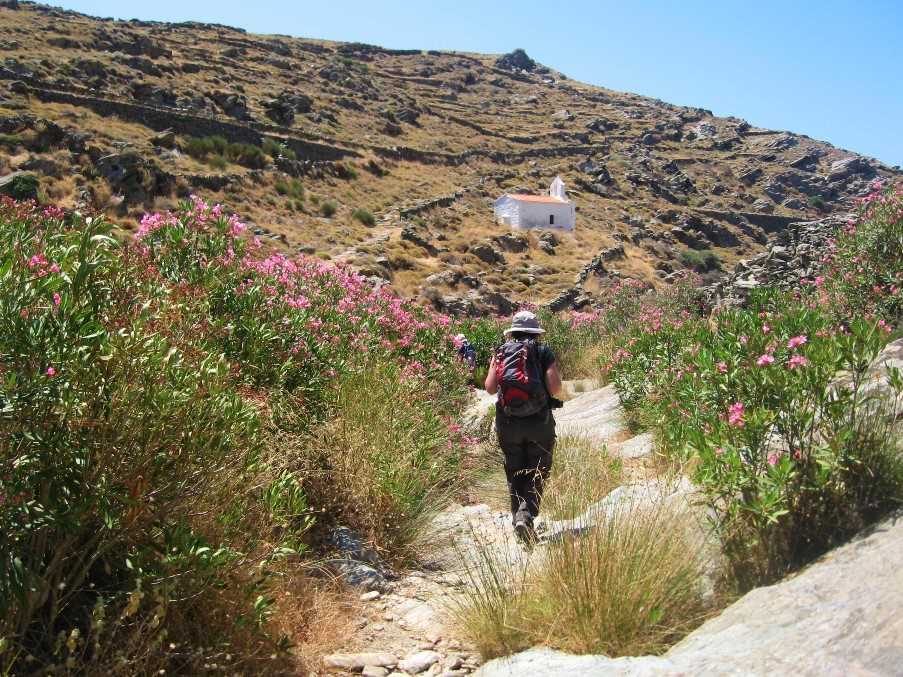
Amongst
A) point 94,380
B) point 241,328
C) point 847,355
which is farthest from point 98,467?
point 847,355

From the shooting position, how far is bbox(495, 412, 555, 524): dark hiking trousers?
4680mm

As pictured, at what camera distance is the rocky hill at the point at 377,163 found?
97.8ft

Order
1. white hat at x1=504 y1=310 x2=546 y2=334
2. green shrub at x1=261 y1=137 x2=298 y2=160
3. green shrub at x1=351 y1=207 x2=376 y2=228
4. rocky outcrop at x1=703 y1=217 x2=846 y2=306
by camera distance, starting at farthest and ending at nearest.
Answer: green shrub at x1=261 y1=137 x2=298 y2=160
green shrub at x1=351 y1=207 x2=376 y2=228
rocky outcrop at x1=703 y1=217 x2=846 y2=306
white hat at x1=504 y1=310 x2=546 y2=334

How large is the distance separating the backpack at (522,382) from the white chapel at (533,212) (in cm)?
4377

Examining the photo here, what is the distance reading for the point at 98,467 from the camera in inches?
92.7


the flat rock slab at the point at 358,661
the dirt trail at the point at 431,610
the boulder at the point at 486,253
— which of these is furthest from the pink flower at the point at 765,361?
the boulder at the point at 486,253

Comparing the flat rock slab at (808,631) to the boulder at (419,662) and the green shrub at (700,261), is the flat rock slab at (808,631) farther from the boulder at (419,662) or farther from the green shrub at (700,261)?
the green shrub at (700,261)

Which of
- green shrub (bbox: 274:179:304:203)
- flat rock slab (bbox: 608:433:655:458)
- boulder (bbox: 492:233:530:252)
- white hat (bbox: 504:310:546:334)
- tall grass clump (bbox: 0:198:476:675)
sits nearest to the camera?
tall grass clump (bbox: 0:198:476:675)

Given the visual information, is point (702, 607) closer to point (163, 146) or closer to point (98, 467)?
point (98, 467)

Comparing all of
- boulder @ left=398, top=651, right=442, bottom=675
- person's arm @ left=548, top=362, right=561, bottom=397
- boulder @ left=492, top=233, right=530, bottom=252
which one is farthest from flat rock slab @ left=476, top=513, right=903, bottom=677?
boulder @ left=492, top=233, right=530, bottom=252

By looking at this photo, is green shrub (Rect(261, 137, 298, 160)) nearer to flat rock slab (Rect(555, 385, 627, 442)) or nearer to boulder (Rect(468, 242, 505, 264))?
boulder (Rect(468, 242, 505, 264))

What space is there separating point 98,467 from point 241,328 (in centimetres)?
238

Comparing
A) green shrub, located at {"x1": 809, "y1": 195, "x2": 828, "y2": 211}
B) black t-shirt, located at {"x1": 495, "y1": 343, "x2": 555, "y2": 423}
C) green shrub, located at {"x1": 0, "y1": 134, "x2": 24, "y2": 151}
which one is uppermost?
green shrub, located at {"x1": 809, "y1": 195, "x2": 828, "y2": 211}

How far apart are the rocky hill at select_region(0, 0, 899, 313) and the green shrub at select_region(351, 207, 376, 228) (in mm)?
294
